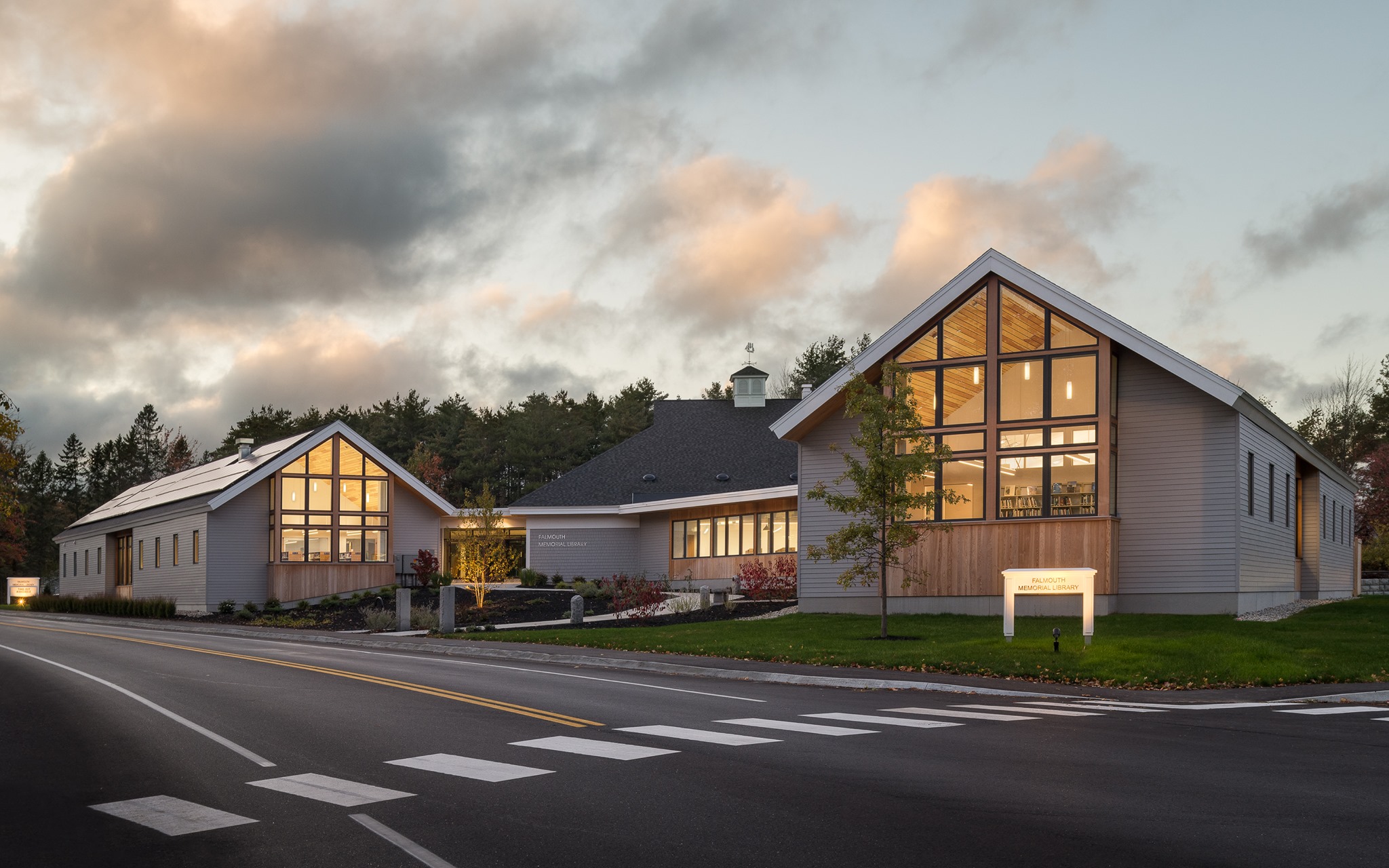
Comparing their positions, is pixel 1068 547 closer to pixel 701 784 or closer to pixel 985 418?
pixel 985 418

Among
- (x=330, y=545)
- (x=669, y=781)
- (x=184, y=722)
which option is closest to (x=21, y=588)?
(x=330, y=545)

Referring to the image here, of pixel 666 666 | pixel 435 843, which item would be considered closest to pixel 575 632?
pixel 666 666

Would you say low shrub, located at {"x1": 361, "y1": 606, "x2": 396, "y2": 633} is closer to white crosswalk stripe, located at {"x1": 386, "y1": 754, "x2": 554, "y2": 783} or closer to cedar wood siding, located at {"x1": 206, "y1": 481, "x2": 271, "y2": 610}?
cedar wood siding, located at {"x1": 206, "y1": 481, "x2": 271, "y2": 610}

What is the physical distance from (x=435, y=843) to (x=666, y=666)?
13.9 m

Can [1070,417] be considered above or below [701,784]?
above

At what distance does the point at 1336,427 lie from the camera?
83.9 m

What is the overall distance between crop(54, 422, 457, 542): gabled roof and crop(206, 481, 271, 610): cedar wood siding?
820mm

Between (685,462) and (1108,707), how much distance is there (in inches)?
1443

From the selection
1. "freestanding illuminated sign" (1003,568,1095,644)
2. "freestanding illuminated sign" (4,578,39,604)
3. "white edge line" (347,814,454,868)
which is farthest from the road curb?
"freestanding illuminated sign" (4,578,39,604)

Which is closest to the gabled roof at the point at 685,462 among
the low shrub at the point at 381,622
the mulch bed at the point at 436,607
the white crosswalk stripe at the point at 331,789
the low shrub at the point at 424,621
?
the mulch bed at the point at 436,607

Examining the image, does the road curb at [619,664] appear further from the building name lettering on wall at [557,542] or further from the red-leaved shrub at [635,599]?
the building name lettering on wall at [557,542]

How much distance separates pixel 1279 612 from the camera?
29.5 meters

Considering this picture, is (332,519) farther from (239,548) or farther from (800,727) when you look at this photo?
(800,727)

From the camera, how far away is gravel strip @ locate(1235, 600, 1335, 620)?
88.2 feet
